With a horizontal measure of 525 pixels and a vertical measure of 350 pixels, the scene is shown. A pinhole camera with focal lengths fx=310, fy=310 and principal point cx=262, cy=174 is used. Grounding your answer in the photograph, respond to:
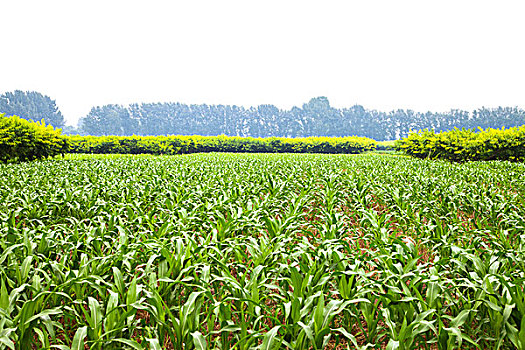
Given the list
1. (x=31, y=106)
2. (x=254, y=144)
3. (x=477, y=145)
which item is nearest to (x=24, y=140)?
(x=477, y=145)

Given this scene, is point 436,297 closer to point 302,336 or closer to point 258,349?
point 302,336

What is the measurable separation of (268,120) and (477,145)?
65114mm

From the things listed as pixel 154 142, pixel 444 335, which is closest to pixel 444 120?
pixel 154 142

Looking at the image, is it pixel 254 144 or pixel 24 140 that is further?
pixel 254 144

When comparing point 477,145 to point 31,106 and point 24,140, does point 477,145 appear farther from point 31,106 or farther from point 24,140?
point 31,106

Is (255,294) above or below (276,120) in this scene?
below

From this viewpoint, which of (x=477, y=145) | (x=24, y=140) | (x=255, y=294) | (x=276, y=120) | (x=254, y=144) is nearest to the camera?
(x=255, y=294)

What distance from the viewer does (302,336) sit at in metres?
1.59

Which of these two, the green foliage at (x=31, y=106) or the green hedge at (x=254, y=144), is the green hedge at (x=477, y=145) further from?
the green foliage at (x=31, y=106)

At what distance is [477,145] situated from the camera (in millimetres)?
14586

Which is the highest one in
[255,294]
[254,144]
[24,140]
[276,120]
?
[276,120]

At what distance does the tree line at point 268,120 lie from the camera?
72188 mm

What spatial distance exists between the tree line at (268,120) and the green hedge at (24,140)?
63445 millimetres

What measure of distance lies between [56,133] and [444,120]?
259 feet
